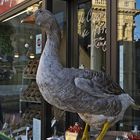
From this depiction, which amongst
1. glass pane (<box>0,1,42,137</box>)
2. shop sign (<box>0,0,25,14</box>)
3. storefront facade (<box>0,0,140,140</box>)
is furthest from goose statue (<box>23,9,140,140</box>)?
shop sign (<box>0,0,25,14</box>)

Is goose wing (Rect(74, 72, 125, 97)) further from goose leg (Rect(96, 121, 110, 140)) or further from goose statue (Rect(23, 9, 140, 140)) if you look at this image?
goose leg (Rect(96, 121, 110, 140))

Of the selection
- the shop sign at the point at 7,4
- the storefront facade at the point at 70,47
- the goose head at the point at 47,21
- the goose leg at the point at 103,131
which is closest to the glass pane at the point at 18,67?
the storefront facade at the point at 70,47

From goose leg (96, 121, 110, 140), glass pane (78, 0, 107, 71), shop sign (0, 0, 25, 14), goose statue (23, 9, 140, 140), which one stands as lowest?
goose leg (96, 121, 110, 140)

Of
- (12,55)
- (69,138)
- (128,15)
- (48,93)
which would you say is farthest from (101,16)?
(12,55)

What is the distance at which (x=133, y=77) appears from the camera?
5062mm

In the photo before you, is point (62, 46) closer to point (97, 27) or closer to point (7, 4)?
point (97, 27)

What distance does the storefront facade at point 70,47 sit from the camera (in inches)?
198

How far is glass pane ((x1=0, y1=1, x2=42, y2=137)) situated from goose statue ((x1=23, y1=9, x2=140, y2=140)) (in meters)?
2.85

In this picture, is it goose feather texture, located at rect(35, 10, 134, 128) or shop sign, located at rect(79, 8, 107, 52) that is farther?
shop sign, located at rect(79, 8, 107, 52)

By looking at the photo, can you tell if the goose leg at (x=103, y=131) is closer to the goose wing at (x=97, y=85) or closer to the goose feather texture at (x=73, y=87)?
the goose feather texture at (x=73, y=87)

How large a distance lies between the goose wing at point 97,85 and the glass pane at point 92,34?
172 centimetres

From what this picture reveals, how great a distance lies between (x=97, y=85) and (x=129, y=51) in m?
1.67

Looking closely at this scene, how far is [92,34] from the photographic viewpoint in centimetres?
582

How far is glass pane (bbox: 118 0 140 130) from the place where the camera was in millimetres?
5012
